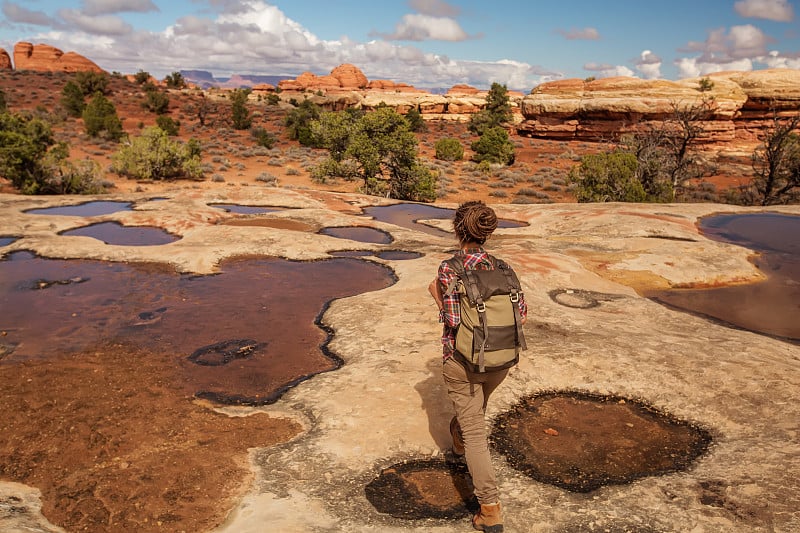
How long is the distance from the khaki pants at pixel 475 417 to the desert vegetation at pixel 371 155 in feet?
67.7

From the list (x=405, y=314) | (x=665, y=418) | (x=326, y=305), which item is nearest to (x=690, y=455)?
(x=665, y=418)

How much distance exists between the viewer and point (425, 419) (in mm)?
5340

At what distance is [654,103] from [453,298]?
50.5m

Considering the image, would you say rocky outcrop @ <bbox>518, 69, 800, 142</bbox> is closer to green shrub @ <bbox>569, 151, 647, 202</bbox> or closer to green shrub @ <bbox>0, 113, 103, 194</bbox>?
green shrub @ <bbox>569, 151, 647, 202</bbox>

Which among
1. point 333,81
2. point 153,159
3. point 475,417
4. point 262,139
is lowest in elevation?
point 475,417

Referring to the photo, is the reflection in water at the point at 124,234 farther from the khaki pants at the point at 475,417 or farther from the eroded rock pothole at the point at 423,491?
the khaki pants at the point at 475,417

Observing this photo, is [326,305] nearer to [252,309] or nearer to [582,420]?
[252,309]

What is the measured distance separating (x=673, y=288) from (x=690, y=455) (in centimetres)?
721

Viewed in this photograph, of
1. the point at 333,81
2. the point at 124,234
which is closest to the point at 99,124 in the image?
the point at 124,234

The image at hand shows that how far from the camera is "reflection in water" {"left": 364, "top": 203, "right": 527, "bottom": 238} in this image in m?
16.8

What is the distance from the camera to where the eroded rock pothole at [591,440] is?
15.1 ft

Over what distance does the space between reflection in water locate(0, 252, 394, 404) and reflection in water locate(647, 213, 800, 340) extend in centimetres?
634

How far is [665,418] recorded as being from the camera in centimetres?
565

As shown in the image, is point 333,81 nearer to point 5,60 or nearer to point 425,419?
point 5,60
